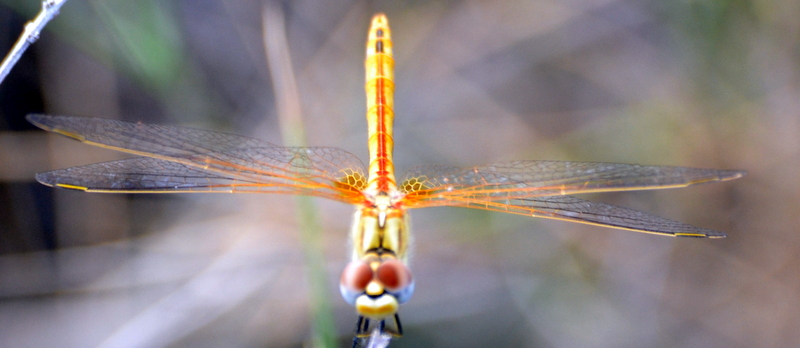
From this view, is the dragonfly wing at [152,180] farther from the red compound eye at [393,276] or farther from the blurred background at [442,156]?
the blurred background at [442,156]

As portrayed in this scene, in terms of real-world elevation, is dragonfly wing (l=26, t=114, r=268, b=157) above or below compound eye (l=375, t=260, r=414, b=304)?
above

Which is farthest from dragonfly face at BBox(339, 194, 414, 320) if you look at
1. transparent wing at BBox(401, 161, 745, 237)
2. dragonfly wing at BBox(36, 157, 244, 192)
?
dragonfly wing at BBox(36, 157, 244, 192)

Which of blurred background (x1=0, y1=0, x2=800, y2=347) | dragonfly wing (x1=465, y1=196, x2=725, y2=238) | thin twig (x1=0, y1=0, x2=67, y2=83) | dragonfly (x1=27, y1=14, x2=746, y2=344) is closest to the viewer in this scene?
thin twig (x1=0, y1=0, x2=67, y2=83)

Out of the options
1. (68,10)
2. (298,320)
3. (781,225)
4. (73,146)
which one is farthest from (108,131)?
(781,225)

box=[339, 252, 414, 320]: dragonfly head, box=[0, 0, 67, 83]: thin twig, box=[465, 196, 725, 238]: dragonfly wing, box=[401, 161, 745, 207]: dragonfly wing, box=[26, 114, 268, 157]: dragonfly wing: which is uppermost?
box=[0, 0, 67, 83]: thin twig

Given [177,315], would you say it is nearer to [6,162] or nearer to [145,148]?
[145,148]

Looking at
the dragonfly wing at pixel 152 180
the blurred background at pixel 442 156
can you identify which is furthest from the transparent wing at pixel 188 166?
the blurred background at pixel 442 156

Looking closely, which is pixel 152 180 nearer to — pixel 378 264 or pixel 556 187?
pixel 378 264

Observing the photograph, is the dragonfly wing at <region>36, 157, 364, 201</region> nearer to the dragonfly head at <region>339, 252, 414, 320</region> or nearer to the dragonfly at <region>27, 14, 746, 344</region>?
the dragonfly at <region>27, 14, 746, 344</region>
